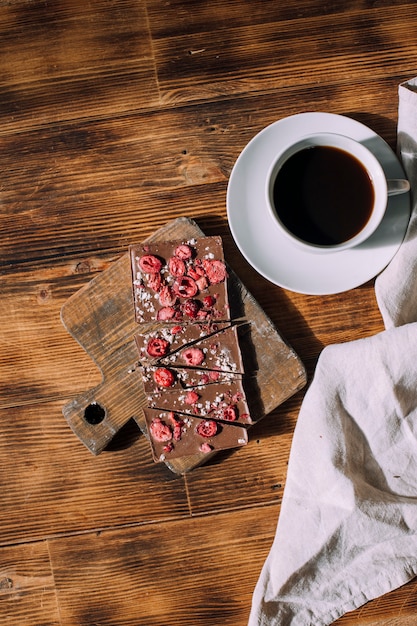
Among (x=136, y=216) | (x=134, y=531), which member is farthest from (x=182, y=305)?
(x=134, y=531)

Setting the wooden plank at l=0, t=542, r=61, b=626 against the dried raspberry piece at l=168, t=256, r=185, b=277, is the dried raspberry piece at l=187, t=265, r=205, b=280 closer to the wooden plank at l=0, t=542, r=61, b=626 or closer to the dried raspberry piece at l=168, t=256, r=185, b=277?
the dried raspberry piece at l=168, t=256, r=185, b=277

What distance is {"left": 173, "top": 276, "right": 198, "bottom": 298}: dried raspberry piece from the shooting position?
932 millimetres

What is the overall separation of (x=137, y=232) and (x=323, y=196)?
321 millimetres

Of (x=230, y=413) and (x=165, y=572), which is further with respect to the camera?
(x=165, y=572)

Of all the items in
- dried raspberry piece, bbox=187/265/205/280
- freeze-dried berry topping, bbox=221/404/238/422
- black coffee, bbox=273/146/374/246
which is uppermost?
black coffee, bbox=273/146/374/246

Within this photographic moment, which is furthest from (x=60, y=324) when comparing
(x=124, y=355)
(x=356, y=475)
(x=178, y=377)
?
(x=356, y=475)

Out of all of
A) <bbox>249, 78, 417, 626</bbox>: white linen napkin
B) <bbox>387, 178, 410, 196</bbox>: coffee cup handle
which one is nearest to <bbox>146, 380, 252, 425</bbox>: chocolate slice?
<bbox>249, 78, 417, 626</bbox>: white linen napkin

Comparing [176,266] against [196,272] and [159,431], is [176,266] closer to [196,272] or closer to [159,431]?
[196,272]

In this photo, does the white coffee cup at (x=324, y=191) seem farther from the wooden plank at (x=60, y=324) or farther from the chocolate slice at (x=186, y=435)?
the chocolate slice at (x=186, y=435)

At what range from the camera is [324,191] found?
A: 2.96 ft

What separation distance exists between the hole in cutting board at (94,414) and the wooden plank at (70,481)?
0.06 meters

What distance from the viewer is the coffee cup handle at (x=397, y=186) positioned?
86 centimetres

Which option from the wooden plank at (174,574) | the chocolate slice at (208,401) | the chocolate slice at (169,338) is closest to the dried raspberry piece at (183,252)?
the chocolate slice at (169,338)

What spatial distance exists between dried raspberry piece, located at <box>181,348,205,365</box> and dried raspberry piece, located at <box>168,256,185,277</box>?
0.40 feet
